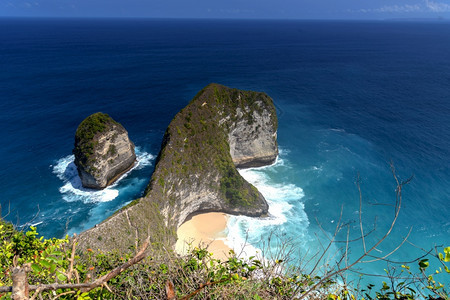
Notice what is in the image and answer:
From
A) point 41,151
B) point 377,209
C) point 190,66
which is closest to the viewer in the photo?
point 377,209

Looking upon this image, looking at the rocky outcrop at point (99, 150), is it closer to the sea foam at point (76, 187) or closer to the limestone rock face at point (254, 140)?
the sea foam at point (76, 187)

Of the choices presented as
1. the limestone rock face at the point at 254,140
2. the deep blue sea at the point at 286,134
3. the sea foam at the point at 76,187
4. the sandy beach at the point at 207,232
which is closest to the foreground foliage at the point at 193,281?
the deep blue sea at the point at 286,134

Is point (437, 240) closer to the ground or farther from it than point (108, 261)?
closer to the ground

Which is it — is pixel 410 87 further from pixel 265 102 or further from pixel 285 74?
pixel 265 102

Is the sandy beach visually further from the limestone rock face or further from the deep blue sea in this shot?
the limestone rock face

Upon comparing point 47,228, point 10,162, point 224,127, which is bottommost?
point 47,228

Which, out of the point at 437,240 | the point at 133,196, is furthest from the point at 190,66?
the point at 437,240

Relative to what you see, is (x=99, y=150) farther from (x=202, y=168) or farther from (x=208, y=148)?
(x=208, y=148)

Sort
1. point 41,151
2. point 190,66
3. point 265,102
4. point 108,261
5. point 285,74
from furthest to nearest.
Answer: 1. point 190,66
2. point 285,74
3. point 41,151
4. point 265,102
5. point 108,261
